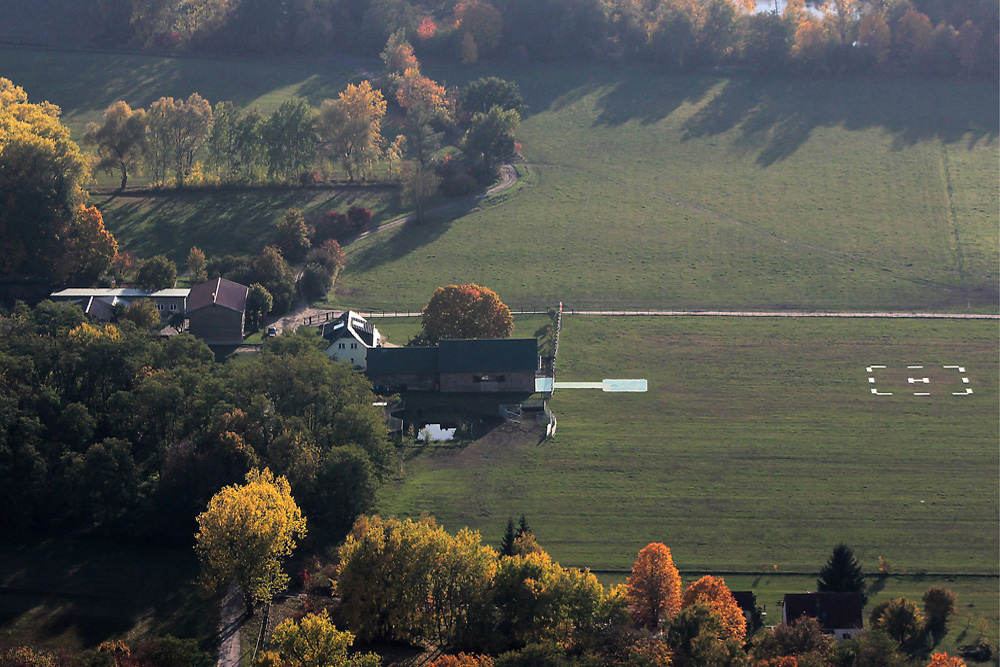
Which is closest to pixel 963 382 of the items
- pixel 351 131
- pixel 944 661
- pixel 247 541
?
pixel 944 661

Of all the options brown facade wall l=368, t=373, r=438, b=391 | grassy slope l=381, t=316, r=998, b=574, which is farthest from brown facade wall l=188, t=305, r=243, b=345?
grassy slope l=381, t=316, r=998, b=574

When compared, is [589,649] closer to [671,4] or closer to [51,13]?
[671,4]

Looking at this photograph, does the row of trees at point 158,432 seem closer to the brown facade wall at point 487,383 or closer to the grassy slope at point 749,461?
the grassy slope at point 749,461

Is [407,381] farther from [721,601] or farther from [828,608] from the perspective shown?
[828,608]

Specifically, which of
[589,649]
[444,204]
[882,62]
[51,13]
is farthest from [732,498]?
[51,13]

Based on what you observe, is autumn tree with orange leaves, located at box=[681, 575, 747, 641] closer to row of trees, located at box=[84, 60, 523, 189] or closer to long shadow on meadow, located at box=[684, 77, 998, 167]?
row of trees, located at box=[84, 60, 523, 189]

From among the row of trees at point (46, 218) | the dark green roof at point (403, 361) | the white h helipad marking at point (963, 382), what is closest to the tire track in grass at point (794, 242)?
the white h helipad marking at point (963, 382)
